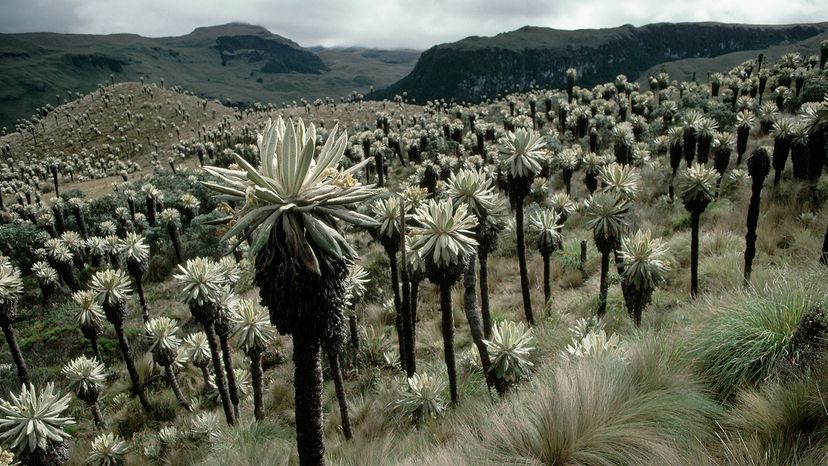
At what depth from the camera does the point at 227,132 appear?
73.5 meters

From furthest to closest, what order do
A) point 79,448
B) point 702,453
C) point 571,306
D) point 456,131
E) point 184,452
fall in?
point 456,131 < point 571,306 < point 79,448 < point 184,452 < point 702,453

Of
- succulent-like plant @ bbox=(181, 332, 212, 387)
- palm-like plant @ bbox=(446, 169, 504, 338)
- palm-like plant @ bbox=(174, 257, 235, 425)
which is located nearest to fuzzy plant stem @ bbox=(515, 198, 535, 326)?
palm-like plant @ bbox=(446, 169, 504, 338)

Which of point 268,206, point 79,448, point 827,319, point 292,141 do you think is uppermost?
point 292,141

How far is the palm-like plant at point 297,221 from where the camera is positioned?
432 cm

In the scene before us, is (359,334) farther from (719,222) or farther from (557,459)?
(719,222)

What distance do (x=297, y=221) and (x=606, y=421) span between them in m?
3.67

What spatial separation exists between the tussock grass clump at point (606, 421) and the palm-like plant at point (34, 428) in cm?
996

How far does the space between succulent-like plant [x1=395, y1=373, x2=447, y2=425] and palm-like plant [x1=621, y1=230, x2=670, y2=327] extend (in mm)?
4546

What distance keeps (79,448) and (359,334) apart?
894cm

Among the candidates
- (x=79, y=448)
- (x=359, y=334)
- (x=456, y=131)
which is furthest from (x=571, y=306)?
(x=456, y=131)

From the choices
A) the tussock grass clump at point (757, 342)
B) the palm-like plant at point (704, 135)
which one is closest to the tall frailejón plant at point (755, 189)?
the tussock grass clump at point (757, 342)

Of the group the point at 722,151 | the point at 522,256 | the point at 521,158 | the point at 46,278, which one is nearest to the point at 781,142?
the point at 722,151

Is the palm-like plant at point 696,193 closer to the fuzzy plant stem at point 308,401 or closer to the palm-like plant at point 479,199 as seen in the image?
the palm-like plant at point 479,199

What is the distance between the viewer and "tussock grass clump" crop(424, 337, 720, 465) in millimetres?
3957
